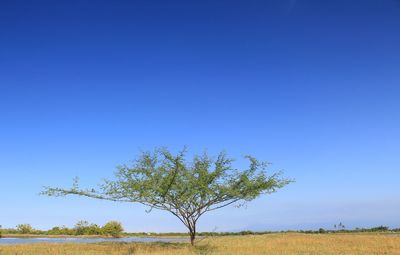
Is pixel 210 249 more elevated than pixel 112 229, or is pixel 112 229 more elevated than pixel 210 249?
pixel 112 229

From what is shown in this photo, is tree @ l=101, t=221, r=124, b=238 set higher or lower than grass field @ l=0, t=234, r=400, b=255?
higher

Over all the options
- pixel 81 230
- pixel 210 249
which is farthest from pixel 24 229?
pixel 210 249

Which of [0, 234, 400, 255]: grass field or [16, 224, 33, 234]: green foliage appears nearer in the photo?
[0, 234, 400, 255]: grass field

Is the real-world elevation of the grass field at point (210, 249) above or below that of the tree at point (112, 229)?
below

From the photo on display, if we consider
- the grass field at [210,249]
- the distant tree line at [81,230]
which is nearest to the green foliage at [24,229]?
the distant tree line at [81,230]

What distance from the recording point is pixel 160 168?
108 feet

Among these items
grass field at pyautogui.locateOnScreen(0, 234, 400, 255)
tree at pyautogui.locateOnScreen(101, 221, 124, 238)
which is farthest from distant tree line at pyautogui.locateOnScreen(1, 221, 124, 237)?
grass field at pyautogui.locateOnScreen(0, 234, 400, 255)

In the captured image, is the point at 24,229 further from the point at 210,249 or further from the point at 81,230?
the point at 210,249

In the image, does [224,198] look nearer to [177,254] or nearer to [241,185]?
[241,185]

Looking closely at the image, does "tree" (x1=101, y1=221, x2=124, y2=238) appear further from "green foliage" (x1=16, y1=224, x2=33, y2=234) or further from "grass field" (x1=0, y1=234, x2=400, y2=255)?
"grass field" (x1=0, y1=234, x2=400, y2=255)

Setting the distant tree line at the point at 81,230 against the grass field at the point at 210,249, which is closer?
the grass field at the point at 210,249

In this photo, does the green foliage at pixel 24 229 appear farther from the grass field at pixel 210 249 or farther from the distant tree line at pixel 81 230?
the grass field at pixel 210 249

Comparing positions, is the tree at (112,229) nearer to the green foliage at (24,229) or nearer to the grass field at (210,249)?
the green foliage at (24,229)

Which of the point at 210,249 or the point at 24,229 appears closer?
the point at 210,249
